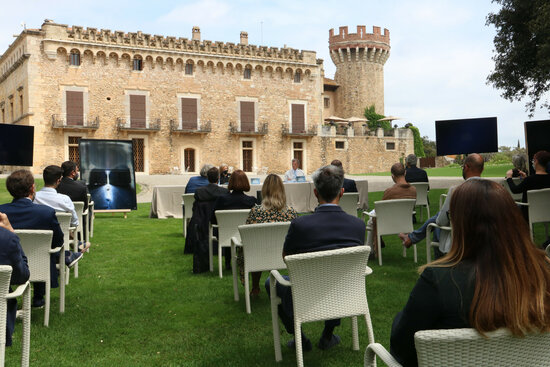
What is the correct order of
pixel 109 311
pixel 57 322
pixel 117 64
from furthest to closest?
pixel 117 64
pixel 109 311
pixel 57 322

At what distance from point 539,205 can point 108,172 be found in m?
9.03

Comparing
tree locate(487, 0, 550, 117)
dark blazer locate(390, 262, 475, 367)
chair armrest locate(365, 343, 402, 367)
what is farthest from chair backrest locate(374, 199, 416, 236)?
tree locate(487, 0, 550, 117)

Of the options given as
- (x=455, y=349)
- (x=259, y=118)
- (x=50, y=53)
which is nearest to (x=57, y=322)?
(x=455, y=349)

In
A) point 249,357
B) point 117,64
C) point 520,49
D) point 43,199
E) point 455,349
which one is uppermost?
point 117,64

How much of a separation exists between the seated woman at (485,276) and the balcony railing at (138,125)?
92.8 feet

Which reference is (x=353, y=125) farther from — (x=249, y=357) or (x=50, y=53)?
(x=249, y=357)

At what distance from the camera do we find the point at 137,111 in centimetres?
2872

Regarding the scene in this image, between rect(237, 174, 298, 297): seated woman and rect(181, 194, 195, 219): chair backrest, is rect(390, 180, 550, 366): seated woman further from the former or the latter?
rect(181, 194, 195, 219): chair backrest

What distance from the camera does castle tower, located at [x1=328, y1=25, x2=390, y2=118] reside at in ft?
132

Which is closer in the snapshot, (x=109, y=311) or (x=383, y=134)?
(x=109, y=311)

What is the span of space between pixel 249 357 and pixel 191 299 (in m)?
1.47

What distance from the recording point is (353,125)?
3944cm

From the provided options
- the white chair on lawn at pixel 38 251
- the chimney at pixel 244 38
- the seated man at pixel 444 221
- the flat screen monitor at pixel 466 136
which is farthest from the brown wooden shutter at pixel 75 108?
the seated man at pixel 444 221

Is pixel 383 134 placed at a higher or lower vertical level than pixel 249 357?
higher
